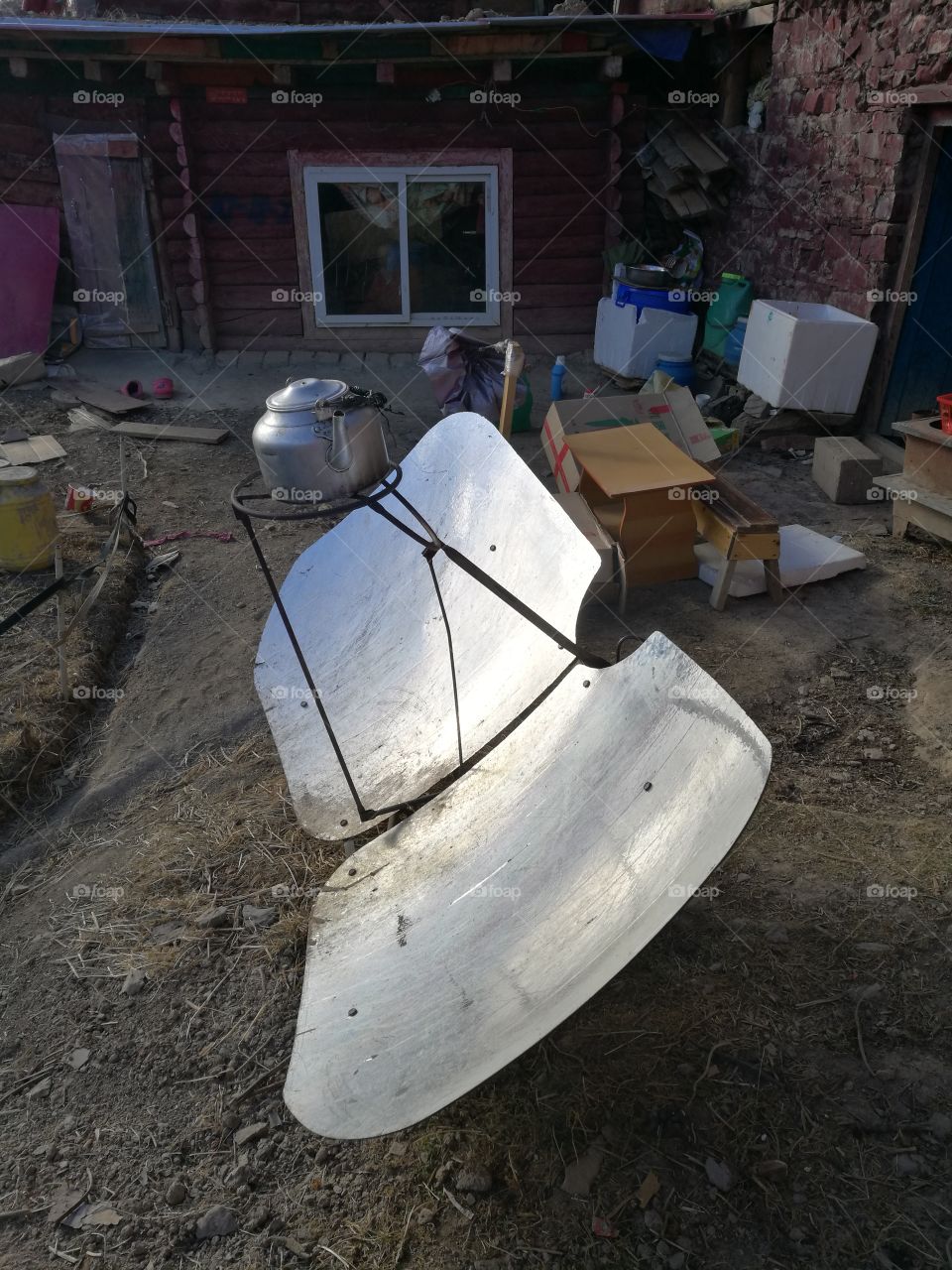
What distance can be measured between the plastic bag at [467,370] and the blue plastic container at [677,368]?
1848 mm

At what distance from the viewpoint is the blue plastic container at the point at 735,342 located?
338 inches

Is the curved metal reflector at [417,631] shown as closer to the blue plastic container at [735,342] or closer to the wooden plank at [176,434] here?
the wooden plank at [176,434]

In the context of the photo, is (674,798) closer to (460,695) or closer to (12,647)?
(460,695)

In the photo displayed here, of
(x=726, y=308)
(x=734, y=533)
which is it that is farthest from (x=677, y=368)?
(x=734, y=533)

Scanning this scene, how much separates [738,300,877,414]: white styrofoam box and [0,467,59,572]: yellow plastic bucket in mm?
5516

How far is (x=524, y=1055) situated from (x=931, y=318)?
250 inches

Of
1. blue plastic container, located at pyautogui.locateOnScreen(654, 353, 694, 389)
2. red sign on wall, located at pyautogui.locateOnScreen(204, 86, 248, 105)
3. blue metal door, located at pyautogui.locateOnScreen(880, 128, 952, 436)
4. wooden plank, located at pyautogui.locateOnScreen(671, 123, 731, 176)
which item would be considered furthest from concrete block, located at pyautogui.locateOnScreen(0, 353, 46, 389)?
blue metal door, located at pyautogui.locateOnScreen(880, 128, 952, 436)

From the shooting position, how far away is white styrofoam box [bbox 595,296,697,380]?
8977 mm

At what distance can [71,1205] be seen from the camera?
263 cm

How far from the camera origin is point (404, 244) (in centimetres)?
1010

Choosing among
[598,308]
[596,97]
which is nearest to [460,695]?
[598,308]

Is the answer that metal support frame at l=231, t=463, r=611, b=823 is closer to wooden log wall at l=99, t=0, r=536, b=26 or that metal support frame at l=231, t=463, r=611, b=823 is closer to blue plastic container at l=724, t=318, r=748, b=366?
blue plastic container at l=724, t=318, r=748, b=366

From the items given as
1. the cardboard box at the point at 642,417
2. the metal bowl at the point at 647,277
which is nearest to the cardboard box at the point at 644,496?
the cardboard box at the point at 642,417

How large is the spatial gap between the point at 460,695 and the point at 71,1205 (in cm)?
200
